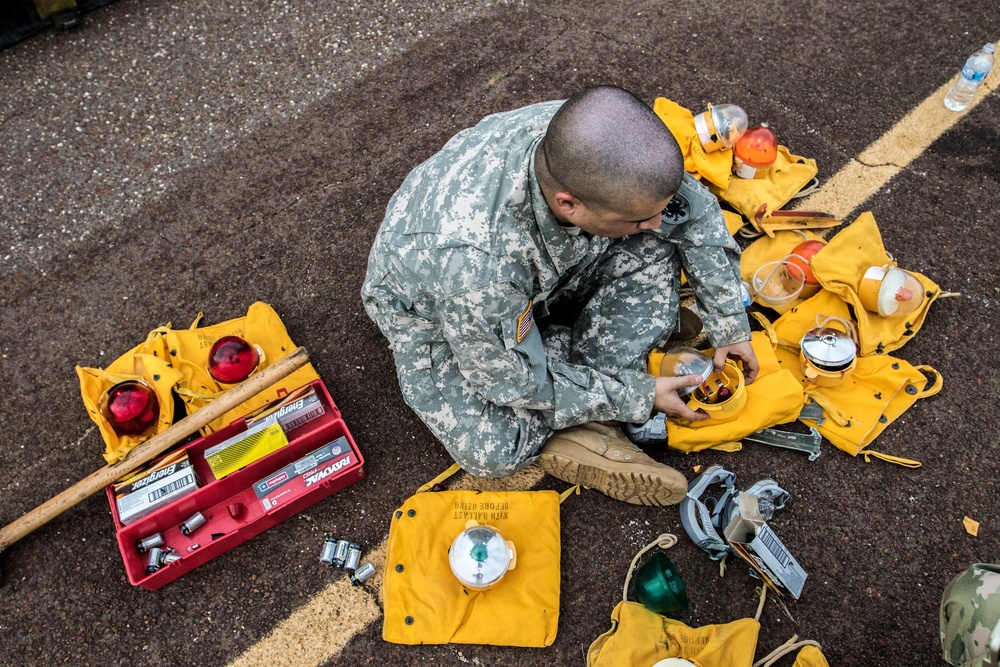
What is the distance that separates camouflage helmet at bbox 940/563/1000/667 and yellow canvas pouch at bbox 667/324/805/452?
89 centimetres

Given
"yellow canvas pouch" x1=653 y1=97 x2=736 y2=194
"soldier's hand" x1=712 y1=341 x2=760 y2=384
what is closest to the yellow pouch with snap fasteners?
"soldier's hand" x1=712 y1=341 x2=760 y2=384

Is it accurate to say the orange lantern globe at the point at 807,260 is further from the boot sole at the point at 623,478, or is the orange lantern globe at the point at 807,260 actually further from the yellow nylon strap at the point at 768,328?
the boot sole at the point at 623,478

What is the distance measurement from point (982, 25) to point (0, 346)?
5.92 metres

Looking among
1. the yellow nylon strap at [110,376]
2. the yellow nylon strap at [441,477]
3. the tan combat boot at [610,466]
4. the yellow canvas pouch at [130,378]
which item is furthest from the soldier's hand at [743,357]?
the yellow nylon strap at [110,376]

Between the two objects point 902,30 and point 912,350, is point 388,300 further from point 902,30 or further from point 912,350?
point 902,30

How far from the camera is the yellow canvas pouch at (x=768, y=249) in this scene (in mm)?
3600

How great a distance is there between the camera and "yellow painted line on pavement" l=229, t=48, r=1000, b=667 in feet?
9.35

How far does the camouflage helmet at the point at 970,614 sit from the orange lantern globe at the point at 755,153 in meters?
2.16

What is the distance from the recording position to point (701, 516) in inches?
116

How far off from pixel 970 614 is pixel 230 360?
3.00 meters

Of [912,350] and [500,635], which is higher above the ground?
[912,350]

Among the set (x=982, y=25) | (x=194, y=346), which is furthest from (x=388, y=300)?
(x=982, y=25)

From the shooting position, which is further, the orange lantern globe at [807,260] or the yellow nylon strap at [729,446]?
the orange lantern globe at [807,260]

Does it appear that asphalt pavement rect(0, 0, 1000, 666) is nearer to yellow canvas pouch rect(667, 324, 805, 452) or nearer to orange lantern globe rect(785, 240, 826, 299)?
yellow canvas pouch rect(667, 324, 805, 452)
